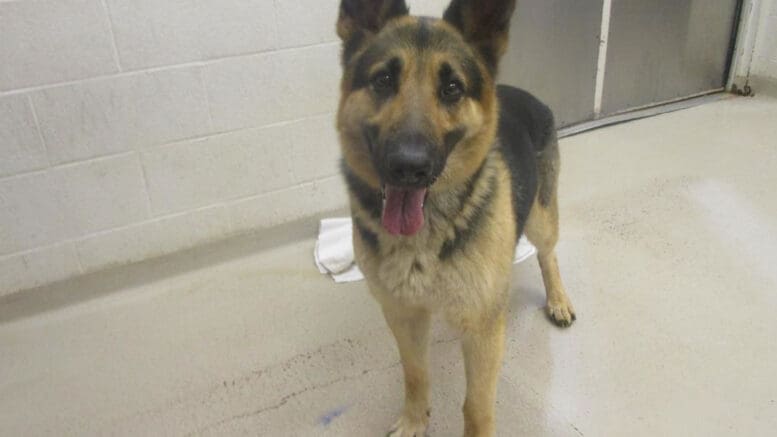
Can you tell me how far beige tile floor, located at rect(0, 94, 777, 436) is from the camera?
2.01m

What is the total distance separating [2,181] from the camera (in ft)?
8.09

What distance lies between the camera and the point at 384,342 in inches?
93.0

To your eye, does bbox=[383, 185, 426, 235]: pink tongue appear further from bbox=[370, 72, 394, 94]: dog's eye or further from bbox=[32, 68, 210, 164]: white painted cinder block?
bbox=[32, 68, 210, 164]: white painted cinder block

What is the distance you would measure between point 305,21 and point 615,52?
2.46 metres

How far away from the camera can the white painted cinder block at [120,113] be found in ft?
8.09

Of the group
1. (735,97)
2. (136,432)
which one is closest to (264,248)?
(136,432)

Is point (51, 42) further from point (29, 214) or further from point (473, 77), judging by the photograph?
point (473, 77)

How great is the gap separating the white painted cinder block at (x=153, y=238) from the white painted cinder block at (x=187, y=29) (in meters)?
0.75

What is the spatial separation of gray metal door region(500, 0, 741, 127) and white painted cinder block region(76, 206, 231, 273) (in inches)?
81.0

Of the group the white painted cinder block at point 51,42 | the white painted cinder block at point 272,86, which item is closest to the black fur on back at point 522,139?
the white painted cinder block at point 272,86

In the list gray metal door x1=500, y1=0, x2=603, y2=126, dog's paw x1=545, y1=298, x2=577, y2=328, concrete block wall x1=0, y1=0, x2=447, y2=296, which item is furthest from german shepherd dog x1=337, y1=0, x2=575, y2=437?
gray metal door x1=500, y1=0, x2=603, y2=126

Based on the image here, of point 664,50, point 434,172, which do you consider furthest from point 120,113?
point 664,50

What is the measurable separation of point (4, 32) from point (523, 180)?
2.05m

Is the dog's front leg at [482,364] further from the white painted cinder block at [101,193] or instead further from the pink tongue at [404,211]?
the white painted cinder block at [101,193]
